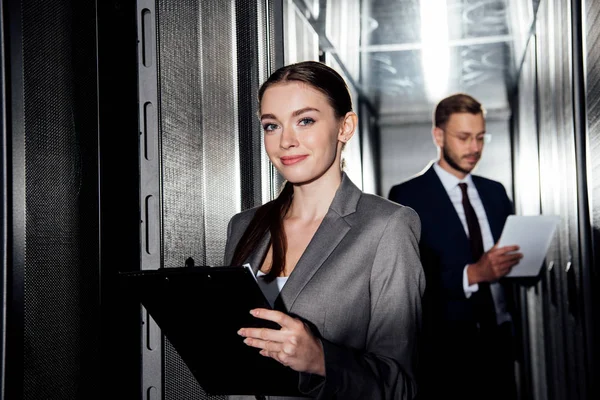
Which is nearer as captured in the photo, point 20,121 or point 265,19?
point 20,121

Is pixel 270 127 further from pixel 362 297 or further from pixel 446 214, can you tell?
pixel 446 214

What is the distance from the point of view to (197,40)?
1727 millimetres

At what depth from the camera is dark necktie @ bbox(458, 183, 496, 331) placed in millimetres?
3707

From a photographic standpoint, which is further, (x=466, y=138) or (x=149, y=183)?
(x=466, y=138)

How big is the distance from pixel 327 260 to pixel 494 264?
2565 mm

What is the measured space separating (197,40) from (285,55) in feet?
2.93

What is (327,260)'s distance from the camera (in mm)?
1323

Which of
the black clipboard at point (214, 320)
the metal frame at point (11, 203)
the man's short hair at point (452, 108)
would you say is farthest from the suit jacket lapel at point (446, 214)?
the metal frame at point (11, 203)

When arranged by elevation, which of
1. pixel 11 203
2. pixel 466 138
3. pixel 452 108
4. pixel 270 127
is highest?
pixel 452 108

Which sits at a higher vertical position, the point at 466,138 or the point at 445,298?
the point at 466,138

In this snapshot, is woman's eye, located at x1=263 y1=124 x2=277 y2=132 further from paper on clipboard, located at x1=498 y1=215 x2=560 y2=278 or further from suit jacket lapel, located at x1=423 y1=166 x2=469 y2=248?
suit jacket lapel, located at x1=423 y1=166 x2=469 y2=248

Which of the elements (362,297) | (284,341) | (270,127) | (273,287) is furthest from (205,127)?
(284,341)

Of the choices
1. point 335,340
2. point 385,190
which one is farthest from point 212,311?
point 385,190

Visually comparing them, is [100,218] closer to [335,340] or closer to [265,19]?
[335,340]
